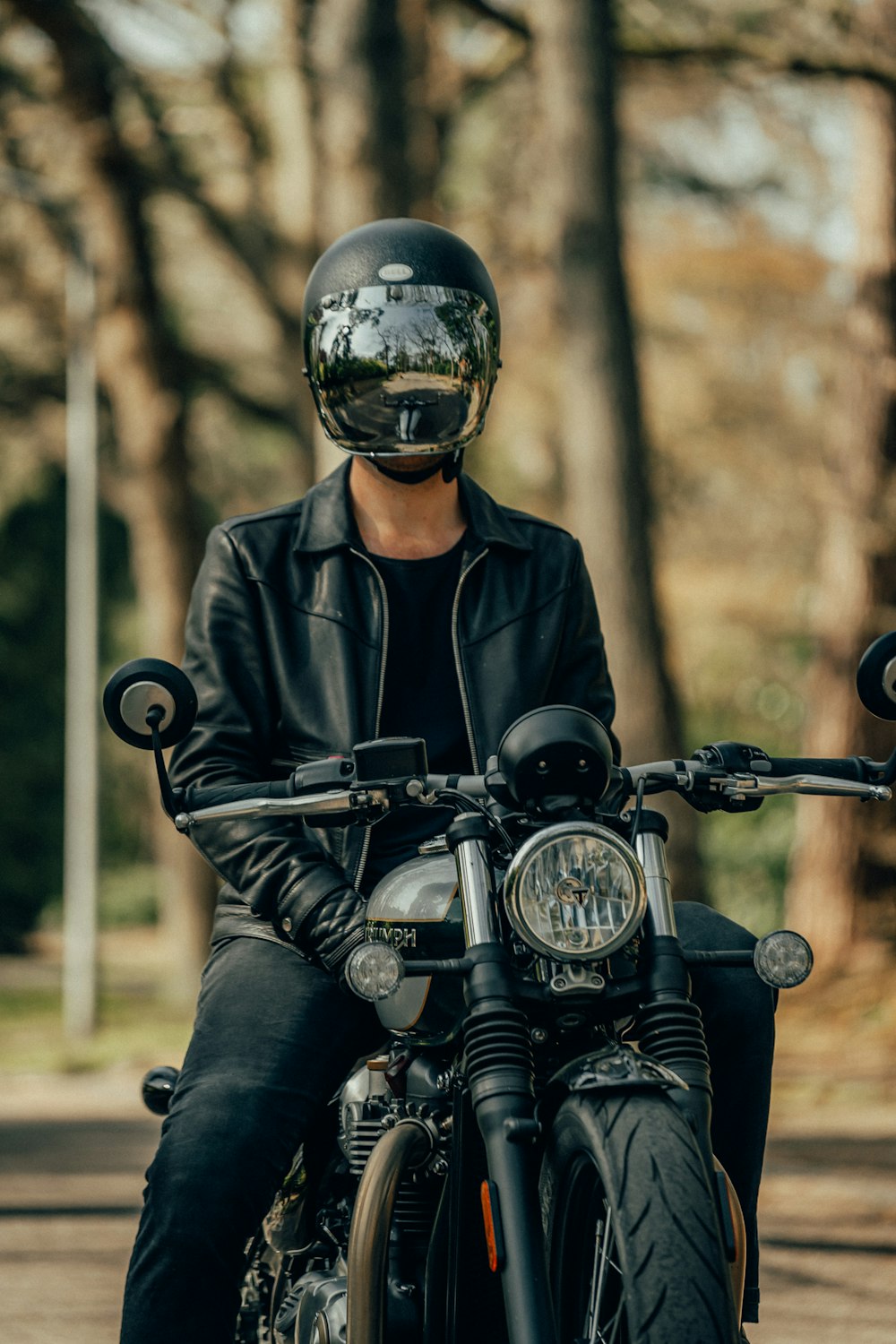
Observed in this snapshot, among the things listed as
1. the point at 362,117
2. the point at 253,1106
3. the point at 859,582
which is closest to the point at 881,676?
the point at 253,1106

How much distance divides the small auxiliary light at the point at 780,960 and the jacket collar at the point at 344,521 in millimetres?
1025

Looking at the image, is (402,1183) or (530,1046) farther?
(402,1183)

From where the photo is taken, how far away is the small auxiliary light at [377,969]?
8.86 ft

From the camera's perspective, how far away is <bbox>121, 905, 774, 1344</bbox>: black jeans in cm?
297

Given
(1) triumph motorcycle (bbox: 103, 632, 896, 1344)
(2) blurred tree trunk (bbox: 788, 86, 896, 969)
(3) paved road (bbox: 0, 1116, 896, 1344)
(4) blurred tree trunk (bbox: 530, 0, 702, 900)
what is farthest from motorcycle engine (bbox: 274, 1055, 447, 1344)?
(2) blurred tree trunk (bbox: 788, 86, 896, 969)

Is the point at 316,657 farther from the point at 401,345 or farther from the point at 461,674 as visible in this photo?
the point at 401,345

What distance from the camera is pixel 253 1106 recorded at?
3.02m

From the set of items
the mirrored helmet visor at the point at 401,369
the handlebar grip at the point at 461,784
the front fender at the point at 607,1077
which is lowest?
the front fender at the point at 607,1077

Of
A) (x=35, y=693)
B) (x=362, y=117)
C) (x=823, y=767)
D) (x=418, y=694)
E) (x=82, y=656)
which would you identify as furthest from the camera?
(x=35, y=693)

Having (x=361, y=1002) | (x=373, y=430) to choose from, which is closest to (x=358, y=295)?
(x=373, y=430)

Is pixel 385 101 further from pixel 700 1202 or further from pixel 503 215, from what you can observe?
pixel 700 1202

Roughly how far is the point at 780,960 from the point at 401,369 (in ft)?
3.91

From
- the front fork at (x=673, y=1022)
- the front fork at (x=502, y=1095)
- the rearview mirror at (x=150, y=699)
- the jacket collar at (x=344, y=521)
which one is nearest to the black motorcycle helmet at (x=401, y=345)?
the jacket collar at (x=344, y=521)

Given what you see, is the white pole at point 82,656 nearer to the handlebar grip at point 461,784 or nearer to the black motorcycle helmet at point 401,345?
the black motorcycle helmet at point 401,345
